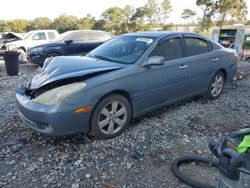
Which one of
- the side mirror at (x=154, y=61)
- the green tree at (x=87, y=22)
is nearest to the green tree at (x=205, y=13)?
the green tree at (x=87, y=22)

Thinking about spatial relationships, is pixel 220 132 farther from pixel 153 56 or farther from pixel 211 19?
pixel 211 19

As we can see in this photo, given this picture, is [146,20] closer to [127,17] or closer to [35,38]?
[127,17]

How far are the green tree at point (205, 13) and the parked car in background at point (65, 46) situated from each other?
2541 cm

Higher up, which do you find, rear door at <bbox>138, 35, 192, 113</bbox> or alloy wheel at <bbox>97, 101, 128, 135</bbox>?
rear door at <bbox>138, 35, 192, 113</bbox>

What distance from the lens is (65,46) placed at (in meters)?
10.2

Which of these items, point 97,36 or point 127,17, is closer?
point 97,36

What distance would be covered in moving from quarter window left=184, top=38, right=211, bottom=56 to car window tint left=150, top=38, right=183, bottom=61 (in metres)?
0.26

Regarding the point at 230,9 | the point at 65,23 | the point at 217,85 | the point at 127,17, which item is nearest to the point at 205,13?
the point at 230,9

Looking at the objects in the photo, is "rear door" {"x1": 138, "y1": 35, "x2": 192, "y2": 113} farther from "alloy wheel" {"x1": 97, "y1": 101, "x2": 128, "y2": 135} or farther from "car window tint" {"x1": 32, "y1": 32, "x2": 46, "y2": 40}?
"car window tint" {"x1": 32, "y1": 32, "x2": 46, "y2": 40}

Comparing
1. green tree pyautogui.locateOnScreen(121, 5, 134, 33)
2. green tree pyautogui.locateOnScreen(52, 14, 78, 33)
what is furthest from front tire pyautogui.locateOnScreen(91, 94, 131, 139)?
green tree pyautogui.locateOnScreen(52, 14, 78, 33)

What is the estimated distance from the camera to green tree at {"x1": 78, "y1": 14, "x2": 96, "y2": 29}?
129 ft

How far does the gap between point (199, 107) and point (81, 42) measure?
6.90 meters

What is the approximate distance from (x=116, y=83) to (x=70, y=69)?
69 centimetres

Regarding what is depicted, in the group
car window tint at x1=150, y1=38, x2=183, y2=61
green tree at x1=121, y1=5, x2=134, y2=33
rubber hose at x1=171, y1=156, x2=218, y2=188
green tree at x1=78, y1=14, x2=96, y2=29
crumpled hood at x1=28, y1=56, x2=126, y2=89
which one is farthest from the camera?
green tree at x1=78, y1=14, x2=96, y2=29
